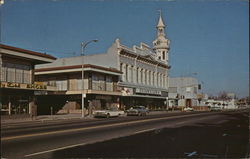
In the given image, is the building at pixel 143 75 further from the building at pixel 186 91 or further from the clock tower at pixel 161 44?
the building at pixel 186 91

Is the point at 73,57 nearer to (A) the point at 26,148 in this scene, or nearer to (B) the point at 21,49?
(B) the point at 21,49

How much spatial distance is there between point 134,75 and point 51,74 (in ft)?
57.6

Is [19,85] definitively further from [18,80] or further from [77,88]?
[77,88]

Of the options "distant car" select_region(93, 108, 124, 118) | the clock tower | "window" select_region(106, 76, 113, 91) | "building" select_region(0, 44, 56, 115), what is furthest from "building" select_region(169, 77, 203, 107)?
"building" select_region(0, 44, 56, 115)

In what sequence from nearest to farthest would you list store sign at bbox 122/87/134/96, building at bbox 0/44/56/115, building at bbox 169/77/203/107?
building at bbox 0/44/56/115 → store sign at bbox 122/87/134/96 → building at bbox 169/77/203/107

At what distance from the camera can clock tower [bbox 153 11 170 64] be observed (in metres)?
81.6

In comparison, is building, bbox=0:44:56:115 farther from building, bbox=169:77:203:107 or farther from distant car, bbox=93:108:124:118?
building, bbox=169:77:203:107

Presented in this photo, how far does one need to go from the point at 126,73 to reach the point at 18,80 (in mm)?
26117

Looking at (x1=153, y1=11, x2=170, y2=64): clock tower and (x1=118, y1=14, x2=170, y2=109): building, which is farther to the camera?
(x1=153, y1=11, x2=170, y2=64): clock tower

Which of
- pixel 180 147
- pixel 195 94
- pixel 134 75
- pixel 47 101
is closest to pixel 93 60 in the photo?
pixel 134 75

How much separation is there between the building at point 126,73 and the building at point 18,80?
1065 centimetres

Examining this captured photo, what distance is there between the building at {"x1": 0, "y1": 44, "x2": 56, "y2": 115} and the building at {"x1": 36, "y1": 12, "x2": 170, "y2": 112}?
34.9 ft

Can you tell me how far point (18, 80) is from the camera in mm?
33438

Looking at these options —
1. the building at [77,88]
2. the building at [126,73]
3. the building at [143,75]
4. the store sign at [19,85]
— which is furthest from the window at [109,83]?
the store sign at [19,85]
